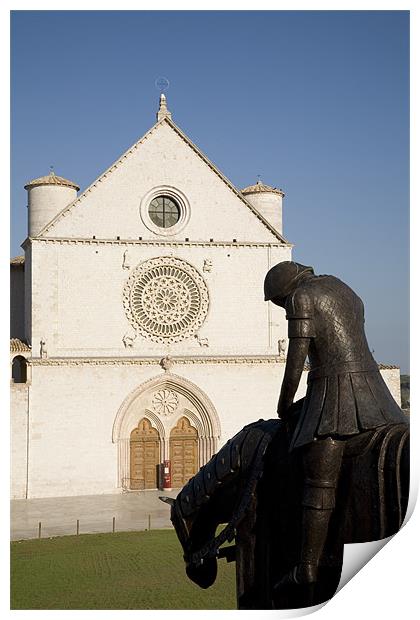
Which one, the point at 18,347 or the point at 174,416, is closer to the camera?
the point at 18,347

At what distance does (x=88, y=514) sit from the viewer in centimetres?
2505

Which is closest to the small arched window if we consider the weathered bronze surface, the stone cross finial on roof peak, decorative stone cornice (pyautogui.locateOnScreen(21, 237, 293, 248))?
decorative stone cornice (pyautogui.locateOnScreen(21, 237, 293, 248))

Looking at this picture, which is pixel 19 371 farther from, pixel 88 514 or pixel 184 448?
pixel 88 514

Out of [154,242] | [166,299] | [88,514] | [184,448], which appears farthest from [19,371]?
[88,514]

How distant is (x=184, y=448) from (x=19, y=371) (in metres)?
5.79

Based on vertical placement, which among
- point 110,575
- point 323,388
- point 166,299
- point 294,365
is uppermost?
point 166,299

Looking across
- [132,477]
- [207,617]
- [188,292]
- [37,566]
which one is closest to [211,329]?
[188,292]

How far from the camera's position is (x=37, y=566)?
59.7ft

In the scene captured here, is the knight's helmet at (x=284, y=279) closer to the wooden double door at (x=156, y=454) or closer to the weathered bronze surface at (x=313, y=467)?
the weathered bronze surface at (x=313, y=467)

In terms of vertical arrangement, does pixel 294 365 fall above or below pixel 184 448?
above

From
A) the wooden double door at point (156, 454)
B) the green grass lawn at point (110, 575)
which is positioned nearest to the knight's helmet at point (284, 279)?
the green grass lawn at point (110, 575)

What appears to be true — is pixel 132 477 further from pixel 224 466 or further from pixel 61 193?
pixel 224 466

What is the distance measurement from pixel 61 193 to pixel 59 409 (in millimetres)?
6757

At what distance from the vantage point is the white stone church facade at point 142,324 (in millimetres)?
28531
